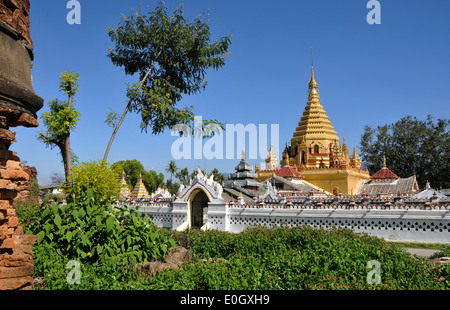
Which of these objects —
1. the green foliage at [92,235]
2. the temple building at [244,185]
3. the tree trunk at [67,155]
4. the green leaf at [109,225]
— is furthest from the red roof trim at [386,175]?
the green leaf at [109,225]

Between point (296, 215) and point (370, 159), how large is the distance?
3798 cm

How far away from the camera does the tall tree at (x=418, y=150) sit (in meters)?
46.8

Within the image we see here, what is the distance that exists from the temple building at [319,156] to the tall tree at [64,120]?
2662cm

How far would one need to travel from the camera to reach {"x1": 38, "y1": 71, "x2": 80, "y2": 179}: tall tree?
15.3m

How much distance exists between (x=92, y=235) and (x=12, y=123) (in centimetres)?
305

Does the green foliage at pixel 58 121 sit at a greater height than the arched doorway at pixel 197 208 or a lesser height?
greater

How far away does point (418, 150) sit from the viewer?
1895 inches

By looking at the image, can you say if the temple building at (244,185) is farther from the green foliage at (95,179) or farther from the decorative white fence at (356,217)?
the green foliage at (95,179)

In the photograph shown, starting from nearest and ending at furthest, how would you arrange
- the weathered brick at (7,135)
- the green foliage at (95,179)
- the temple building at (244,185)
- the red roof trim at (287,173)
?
the weathered brick at (7,135) < the green foliage at (95,179) < the temple building at (244,185) < the red roof trim at (287,173)

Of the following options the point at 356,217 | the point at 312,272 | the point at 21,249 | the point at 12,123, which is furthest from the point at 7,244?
the point at 356,217

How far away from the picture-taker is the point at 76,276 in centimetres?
643

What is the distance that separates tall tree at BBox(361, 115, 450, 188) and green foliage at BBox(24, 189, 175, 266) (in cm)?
4660

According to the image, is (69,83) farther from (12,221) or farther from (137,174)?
(137,174)
